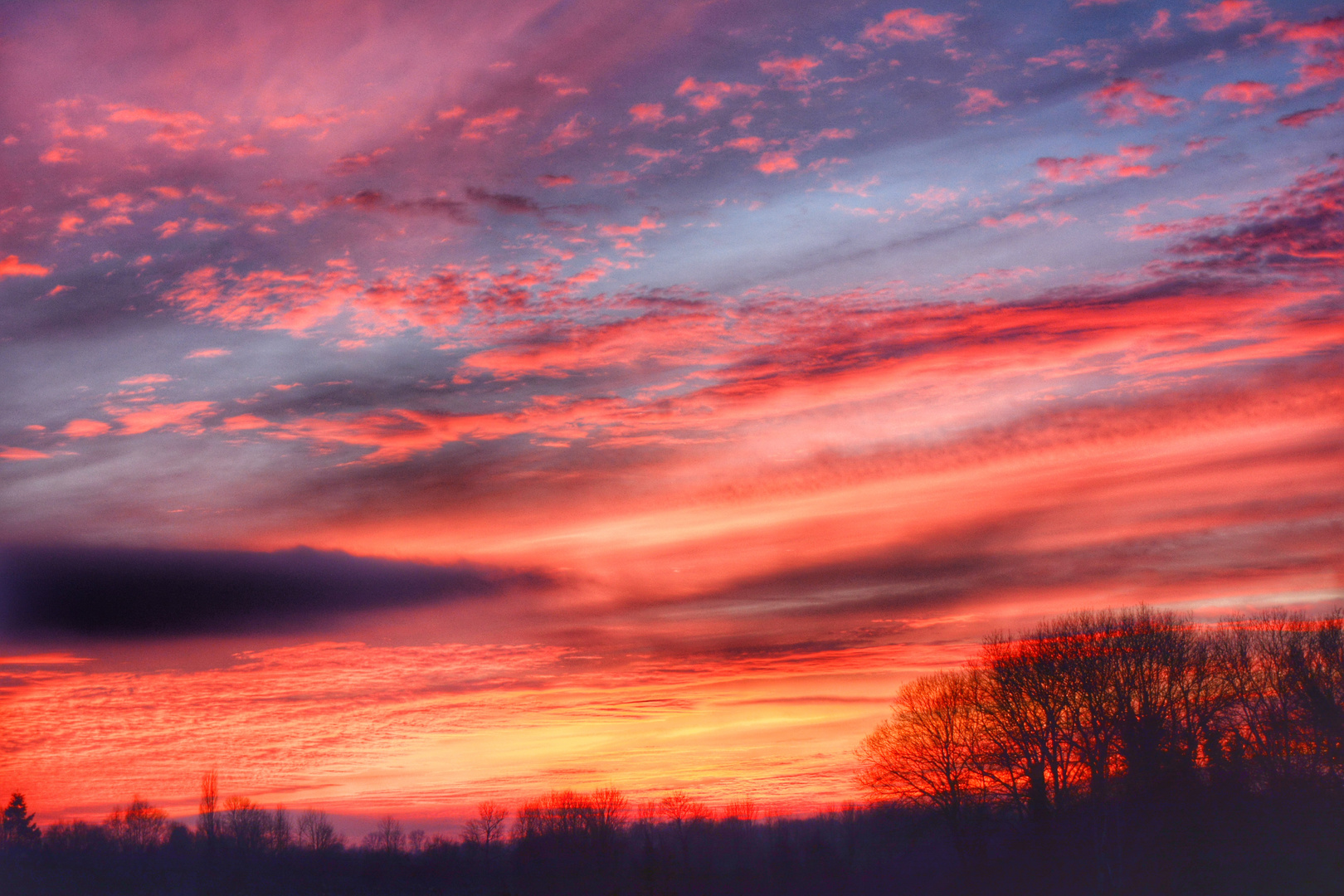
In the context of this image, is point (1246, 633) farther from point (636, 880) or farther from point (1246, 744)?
point (636, 880)

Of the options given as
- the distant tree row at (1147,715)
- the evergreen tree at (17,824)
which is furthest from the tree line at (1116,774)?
the evergreen tree at (17,824)

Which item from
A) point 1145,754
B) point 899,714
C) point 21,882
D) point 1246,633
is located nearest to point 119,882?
point 21,882

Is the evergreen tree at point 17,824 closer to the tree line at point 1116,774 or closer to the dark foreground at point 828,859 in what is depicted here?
the dark foreground at point 828,859

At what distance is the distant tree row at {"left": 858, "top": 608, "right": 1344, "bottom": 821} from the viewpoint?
5616cm

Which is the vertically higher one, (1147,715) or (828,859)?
(1147,715)

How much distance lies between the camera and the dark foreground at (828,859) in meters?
49.9

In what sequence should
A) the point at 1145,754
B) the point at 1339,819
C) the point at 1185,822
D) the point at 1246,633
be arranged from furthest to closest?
the point at 1246,633 < the point at 1145,754 < the point at 1185,822 < the point at 1339,819

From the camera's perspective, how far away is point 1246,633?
202 feet

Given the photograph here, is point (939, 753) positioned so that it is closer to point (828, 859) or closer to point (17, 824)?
point (828, 859)

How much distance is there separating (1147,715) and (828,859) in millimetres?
39921

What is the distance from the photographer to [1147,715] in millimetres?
58312

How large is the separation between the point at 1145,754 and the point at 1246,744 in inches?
261

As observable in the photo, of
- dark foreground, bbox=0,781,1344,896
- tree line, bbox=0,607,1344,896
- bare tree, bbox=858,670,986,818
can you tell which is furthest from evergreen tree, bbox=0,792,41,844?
bare tree, bbox=858,670,986,818

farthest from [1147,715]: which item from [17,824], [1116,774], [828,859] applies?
[17,824]
